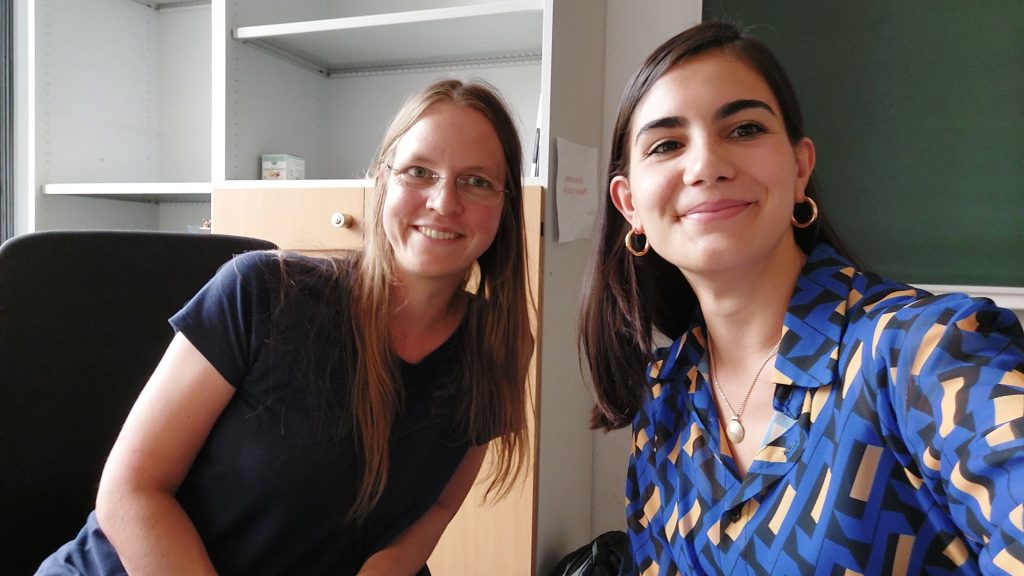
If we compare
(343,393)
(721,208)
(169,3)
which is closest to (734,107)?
(721,208)

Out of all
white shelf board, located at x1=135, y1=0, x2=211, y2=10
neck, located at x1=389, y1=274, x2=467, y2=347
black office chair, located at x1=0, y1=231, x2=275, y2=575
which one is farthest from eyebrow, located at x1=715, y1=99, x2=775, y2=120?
white shelf board, located at x1=135, y1=0, x2=211, y2=10

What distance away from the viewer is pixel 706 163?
2.57ft

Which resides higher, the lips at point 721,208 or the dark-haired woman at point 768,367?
the lips at point 721,208

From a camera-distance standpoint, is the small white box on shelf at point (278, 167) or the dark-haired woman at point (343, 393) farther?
the small white box on shelf at point (278, 167)

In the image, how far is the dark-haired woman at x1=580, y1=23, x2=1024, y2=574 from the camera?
57 cm

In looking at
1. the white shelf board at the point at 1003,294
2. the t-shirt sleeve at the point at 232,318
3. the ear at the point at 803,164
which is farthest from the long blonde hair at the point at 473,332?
the white shelf board at the point at 1003,294

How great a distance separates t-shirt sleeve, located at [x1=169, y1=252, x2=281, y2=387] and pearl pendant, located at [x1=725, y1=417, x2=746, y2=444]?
62cm

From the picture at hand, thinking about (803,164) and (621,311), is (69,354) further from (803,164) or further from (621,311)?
(803,164)

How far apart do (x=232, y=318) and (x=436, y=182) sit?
343 millimetres

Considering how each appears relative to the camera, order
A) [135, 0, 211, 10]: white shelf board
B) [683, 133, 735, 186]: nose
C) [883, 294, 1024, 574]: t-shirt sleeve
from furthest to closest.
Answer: [135, 0, 211, 10]: white shelf board < [683, 133, 735, 186]: nose < [883, 294, 1024, 574]: t-shirt sleeve

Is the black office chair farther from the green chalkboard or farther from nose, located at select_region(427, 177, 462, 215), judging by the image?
the green chalkboard

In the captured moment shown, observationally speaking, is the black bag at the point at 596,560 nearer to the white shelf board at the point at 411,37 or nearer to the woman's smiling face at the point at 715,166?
the woman's smiling face at the point at 715,166

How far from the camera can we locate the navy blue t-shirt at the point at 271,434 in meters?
0.90

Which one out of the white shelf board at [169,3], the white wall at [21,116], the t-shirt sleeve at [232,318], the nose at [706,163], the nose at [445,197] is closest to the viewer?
the nose at [706,163]
